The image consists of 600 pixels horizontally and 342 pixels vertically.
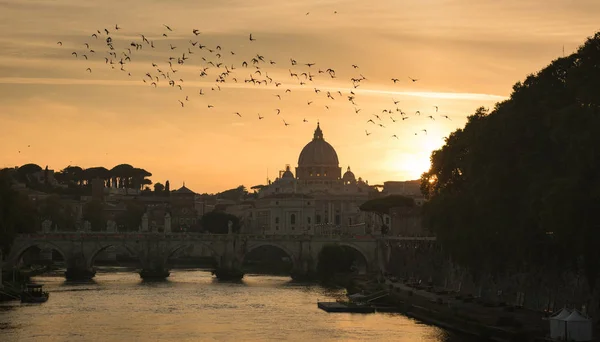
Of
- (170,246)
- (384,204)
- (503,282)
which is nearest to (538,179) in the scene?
(503,282)

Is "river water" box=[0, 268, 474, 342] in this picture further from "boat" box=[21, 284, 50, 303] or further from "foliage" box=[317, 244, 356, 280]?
"foliage" box=[317, 244, 356, 280]

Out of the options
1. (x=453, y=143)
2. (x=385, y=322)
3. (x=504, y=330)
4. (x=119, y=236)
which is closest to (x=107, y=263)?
(x=119, y=236)

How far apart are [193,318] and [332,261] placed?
40821 millimetres

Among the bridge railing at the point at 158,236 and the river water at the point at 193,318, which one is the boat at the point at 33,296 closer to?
the river water at the point at 193,318

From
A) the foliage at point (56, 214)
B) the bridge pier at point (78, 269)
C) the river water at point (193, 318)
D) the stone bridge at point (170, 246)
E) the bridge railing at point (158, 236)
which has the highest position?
the foliage at point (56, 214)

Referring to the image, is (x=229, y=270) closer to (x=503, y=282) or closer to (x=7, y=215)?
(x=7, y=215)

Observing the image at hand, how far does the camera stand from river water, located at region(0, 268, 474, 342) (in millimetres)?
61625

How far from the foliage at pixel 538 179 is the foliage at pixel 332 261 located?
3698cm

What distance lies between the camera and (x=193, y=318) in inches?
2766

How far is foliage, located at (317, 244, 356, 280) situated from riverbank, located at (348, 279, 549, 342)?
25823 mm

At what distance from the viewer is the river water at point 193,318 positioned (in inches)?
2426

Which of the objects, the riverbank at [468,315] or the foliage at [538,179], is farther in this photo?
the riverbank at [468,315]

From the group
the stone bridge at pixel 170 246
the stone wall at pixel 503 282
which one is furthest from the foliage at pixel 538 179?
the stone bridge at pixel 170 246

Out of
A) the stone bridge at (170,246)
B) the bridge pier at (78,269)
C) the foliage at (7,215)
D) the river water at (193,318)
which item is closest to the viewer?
the river water at (193,318)
